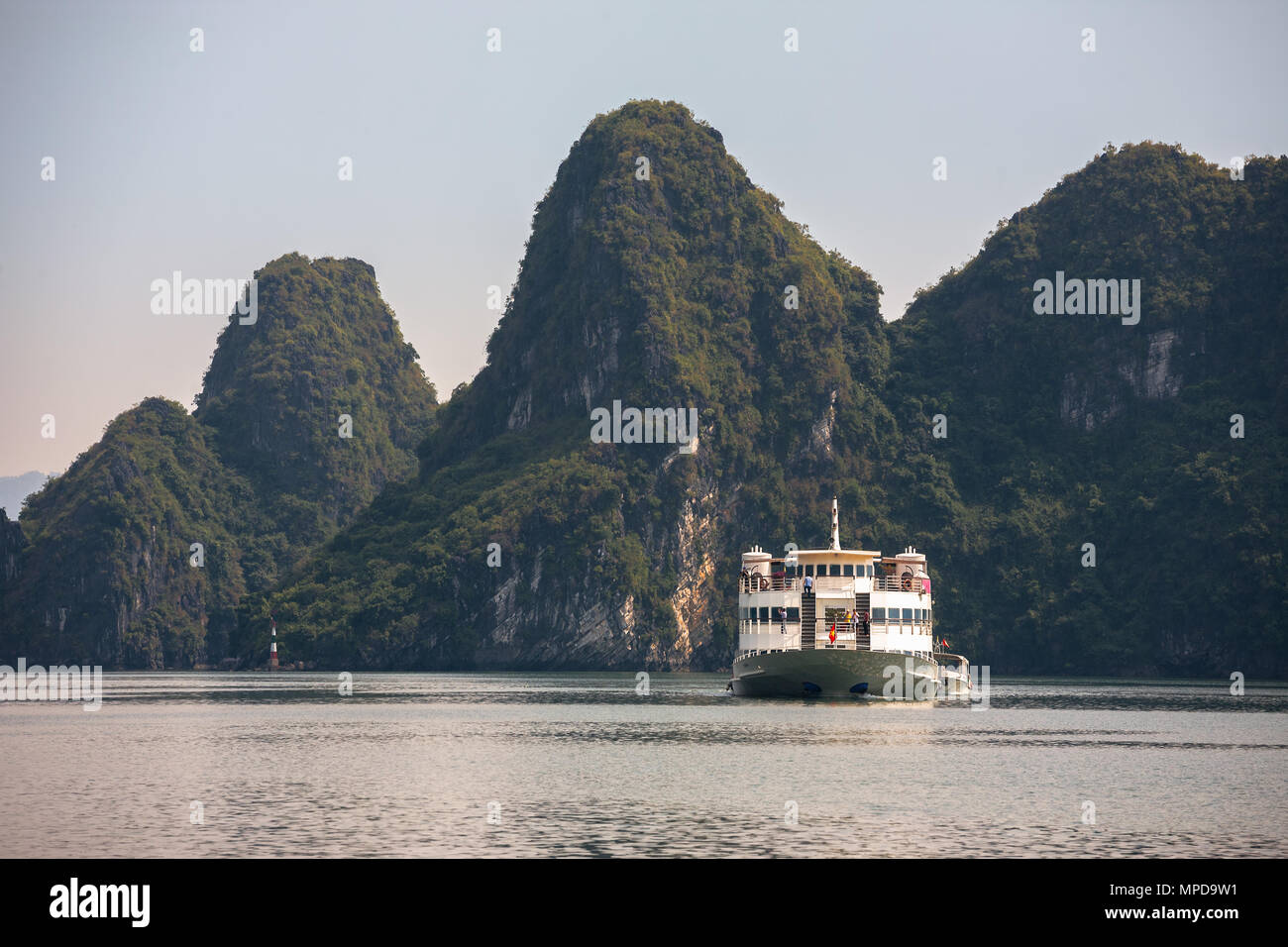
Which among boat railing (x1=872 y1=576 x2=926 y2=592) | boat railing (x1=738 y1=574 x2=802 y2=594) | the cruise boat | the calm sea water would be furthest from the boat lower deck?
boat railing (x1=738 y1=574 x2=802 y2=594)

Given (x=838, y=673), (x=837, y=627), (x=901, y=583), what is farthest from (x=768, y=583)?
(x=838, y=673)

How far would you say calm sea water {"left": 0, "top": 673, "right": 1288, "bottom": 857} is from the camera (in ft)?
126

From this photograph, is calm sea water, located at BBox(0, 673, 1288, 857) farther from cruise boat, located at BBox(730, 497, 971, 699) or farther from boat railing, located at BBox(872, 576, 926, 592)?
boat railing, located at BBox(872, 576, 926, 592)

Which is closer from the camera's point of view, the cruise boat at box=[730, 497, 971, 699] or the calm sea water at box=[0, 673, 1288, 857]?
the calm sea water at box=[0, 673, 1288, 857]

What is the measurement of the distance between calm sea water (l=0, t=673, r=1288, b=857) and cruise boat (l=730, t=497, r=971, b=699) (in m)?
2.32

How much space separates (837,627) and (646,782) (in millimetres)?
47822

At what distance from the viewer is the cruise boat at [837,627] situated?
9562 cm

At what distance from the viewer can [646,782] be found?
5197 cm

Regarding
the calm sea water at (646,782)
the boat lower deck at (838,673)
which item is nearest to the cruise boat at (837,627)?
the boat lower deck at (838,673)
